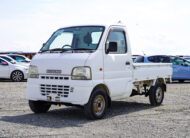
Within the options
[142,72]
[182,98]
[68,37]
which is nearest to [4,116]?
[68,37]

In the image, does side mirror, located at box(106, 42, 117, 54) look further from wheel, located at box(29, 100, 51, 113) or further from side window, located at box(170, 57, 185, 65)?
side window, located at box(170, 57, 185, 65)

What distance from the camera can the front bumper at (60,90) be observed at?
7.16m

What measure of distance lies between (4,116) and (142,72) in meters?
3.70

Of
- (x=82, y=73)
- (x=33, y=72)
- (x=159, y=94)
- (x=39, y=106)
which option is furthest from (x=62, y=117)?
(x=159, y=94)

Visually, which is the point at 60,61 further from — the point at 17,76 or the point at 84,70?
the point at 17,76

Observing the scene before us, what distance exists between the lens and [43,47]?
835 centimetres

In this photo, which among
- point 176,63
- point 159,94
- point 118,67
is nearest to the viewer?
point 118,67

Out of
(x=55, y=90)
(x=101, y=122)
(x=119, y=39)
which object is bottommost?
(x=101, y=122)

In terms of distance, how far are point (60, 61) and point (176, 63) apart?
1274 cm

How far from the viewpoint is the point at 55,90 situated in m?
7.47

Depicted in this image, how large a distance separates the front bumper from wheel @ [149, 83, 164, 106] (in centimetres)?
310

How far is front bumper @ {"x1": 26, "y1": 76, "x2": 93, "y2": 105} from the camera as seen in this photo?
7.16 m

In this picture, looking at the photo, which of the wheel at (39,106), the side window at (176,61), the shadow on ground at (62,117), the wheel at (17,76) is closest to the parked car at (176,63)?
the side window at (176,61)

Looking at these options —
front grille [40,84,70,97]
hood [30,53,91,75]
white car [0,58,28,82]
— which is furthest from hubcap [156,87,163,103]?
white car [0,58,28,82]
